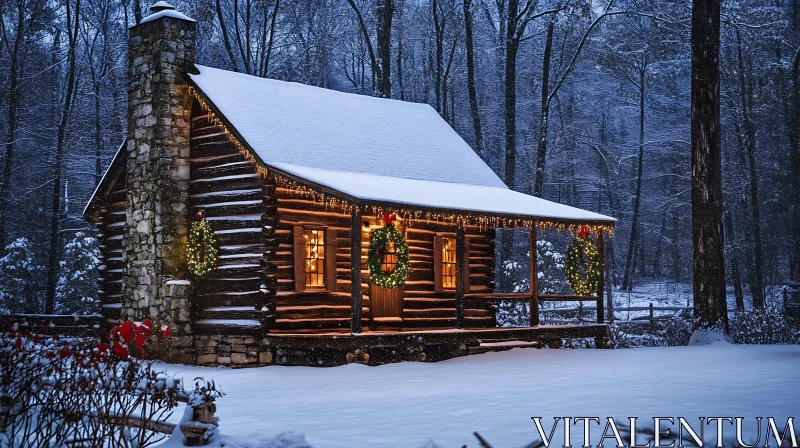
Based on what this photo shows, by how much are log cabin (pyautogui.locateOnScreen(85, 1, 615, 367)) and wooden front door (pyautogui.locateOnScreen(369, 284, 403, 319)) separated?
Answer: 3 cm

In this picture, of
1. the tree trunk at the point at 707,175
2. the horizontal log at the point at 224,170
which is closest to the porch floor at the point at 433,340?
the tree trunk at the point at 707,175

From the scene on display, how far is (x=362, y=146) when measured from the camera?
19.8 metres

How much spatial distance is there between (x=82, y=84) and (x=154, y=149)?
58.5ft

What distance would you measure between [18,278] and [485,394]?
19.9 m

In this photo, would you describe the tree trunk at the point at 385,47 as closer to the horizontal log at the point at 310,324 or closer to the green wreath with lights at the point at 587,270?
the green wreath with lights at the point at 587,270

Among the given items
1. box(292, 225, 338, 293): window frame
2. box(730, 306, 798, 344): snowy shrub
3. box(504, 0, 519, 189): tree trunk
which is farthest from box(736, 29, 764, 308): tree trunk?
box(292, 225, 338, 293): window frame

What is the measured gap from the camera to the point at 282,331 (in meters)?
16.6

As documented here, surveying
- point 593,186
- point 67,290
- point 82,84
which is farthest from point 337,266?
point 593,186

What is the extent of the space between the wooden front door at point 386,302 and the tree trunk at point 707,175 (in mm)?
6739

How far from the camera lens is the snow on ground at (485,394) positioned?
8914 millimetres

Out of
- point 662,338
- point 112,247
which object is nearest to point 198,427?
point 112,247

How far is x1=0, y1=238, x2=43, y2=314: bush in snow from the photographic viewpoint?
26016 mm

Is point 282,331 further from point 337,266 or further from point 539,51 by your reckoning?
point 539,51

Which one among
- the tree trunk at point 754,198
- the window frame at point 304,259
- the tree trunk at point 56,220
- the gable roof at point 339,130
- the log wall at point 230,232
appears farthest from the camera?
the tree trunk at point 754,198
